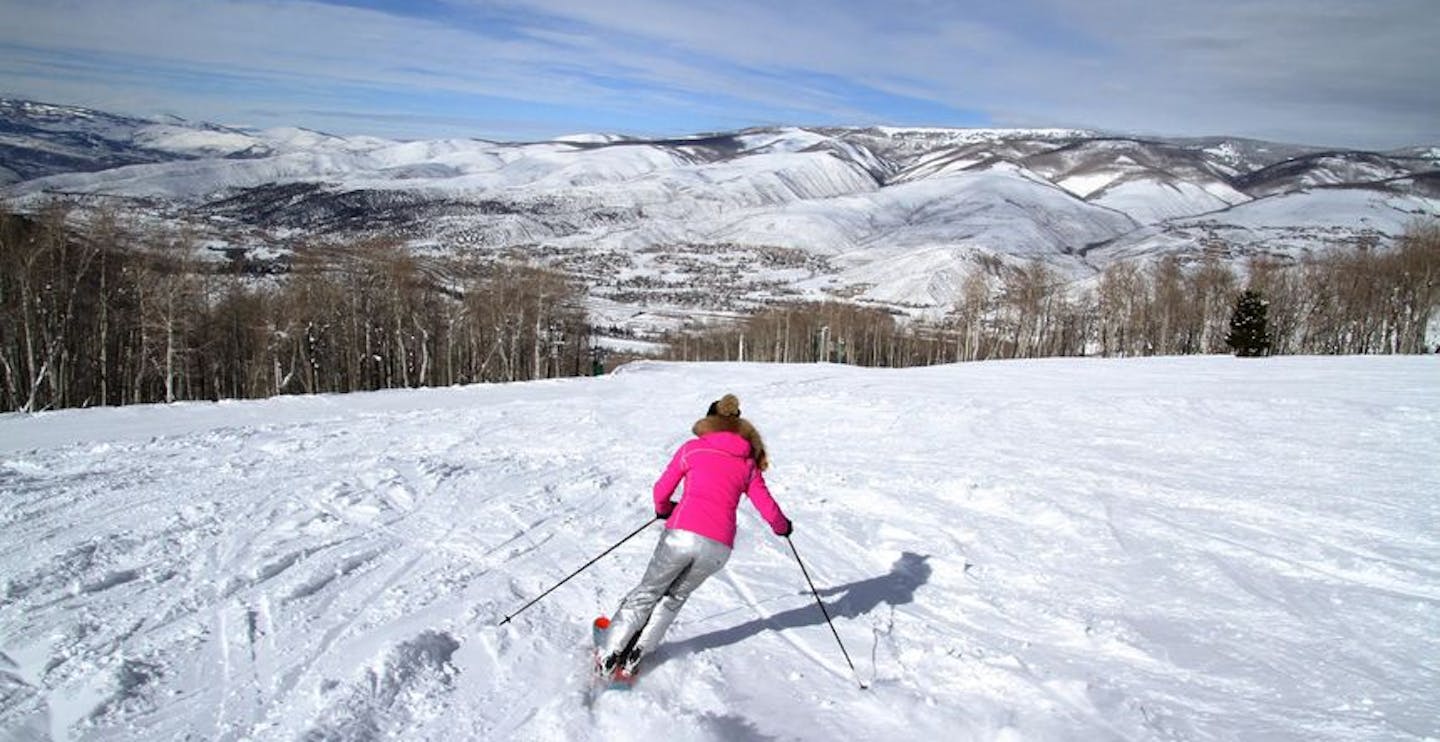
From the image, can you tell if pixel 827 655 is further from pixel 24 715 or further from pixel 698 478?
pixel 24 715

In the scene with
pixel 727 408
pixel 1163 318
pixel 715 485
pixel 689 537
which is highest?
pixel 1163 318

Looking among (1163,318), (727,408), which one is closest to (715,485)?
(727,408)

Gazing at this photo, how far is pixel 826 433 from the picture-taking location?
17.0 metres

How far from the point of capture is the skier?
17.9 ft

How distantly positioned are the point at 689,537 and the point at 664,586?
1.39 ft

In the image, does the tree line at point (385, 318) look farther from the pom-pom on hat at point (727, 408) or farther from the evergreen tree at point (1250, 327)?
the pom-pom on hat at point (727, 408)

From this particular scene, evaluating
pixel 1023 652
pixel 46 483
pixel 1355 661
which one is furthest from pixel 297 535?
pixel 1355 661

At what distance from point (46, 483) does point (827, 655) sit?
1007 cm

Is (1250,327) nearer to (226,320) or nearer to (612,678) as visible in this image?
(612,678)

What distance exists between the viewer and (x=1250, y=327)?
41.2 m

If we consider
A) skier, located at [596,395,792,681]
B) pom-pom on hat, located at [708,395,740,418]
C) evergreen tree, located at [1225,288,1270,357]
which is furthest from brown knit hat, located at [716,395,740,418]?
evergreen tree, located at [1225,288,1270,357]

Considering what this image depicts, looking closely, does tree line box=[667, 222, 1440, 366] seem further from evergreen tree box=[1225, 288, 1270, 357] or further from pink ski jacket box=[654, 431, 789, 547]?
pink ski jacket box=[654, 431, 789, 547]

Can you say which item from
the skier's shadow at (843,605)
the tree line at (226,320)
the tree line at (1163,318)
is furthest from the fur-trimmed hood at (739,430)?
the tree line at (1163,318)

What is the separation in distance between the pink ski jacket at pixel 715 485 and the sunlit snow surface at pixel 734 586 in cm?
115
